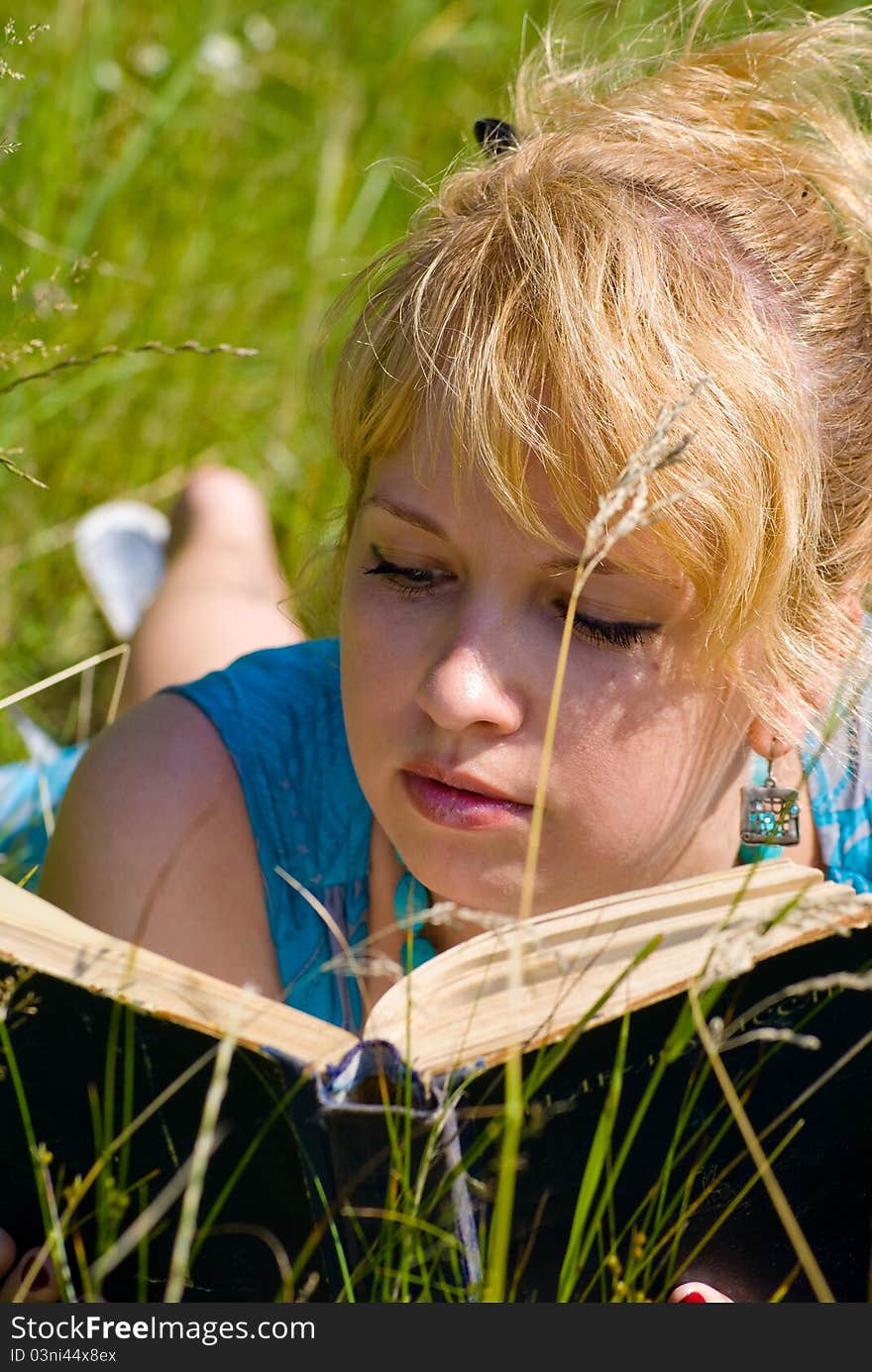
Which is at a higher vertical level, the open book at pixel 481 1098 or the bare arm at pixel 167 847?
the bare arm at pixel 167 847

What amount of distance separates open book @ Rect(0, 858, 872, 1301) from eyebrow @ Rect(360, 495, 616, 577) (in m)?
0.40

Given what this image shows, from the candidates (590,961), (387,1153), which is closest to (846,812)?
(590,961)

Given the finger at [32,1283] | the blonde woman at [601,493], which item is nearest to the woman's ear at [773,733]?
the blonde woman at [601,493]

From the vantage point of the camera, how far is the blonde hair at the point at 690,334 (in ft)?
4.47

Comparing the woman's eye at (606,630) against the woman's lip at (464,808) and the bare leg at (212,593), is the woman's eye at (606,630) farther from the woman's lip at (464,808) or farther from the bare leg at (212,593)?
the bare leg at (212,593)

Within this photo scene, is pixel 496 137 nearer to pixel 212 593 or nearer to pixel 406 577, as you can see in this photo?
pixel 406 577

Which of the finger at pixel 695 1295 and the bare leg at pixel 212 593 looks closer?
the finger at pixel 695 1295

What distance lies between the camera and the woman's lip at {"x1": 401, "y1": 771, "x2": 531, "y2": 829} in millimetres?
1401

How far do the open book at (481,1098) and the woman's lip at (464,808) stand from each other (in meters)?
0.36

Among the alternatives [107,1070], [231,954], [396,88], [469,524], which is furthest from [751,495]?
[396,88]

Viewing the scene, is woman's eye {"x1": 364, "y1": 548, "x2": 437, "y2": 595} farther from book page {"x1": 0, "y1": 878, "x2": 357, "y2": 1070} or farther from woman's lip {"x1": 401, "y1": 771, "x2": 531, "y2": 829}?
book page {"x1": 0, "y1": 878, "x2": 357, "y2": 1070}

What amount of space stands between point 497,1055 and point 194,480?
6.75 feet

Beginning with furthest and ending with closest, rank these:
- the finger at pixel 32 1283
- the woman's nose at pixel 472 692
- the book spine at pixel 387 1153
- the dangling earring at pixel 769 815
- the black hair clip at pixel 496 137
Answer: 1. the black hair clip at pixel 496 137
2. the dangling earring at pixel 769 815
3. the woman's nose at pixel 472 692
4. the finger at pixel 32 1283
5. the book spine at pixel 387 1153

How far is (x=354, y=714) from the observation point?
4.96ft
